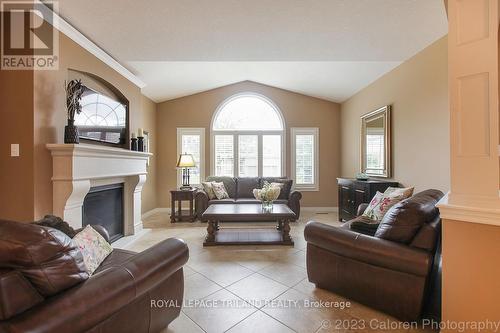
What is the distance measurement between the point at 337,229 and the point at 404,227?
1.66 feet

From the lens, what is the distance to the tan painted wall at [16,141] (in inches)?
87.0

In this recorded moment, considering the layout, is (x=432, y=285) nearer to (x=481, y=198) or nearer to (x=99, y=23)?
(x=481, y=198)

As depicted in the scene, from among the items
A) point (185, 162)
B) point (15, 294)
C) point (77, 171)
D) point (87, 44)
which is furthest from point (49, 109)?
point (185, 162)

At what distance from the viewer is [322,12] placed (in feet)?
7.64

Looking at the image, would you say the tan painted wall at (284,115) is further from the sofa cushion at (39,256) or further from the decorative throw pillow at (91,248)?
the sofa cushion at (39,256)

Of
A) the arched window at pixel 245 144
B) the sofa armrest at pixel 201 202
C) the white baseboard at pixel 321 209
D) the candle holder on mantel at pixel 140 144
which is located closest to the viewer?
the candle holder on mantel at pixel 140 144

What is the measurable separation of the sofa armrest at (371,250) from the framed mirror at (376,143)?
8.10 feet

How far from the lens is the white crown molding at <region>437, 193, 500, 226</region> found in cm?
138

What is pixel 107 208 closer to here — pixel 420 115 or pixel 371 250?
pixel 371 250

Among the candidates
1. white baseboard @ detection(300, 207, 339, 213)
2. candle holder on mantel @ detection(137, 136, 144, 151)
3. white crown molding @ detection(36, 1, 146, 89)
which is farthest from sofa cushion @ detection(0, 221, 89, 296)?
white baseboard @ detection(300, 207, 339, 213)

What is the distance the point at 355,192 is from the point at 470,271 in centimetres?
278

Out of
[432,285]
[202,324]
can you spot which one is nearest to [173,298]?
[202,324]

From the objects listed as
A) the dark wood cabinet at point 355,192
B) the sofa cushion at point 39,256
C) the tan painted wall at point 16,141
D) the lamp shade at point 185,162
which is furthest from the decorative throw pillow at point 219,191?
the sofa cushion at point 39,256

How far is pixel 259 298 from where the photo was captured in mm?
2090
